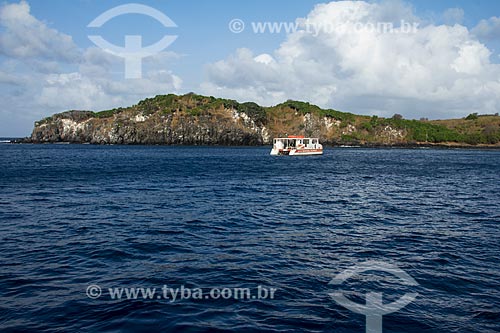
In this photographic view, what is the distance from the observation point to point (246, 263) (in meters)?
15.4

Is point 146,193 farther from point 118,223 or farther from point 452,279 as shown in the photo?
point 452,279

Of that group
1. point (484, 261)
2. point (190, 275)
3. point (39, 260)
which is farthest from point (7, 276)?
point (484, 261)

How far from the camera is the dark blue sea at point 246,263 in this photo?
10914mm

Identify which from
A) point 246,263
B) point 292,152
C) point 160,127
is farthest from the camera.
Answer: point 160,127

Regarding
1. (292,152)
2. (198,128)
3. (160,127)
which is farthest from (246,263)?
(160,127)

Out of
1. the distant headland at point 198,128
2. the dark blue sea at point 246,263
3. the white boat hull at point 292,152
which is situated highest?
the distant headland at point 198,128

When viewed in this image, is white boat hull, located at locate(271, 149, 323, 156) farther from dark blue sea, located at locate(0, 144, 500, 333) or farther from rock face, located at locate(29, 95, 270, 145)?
rock face, located at locate(29, 95, 270, 145)

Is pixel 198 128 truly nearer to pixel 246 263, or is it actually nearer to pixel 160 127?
pixel 160 127

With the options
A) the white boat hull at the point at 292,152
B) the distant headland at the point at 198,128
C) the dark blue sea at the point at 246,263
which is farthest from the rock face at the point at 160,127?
the dark blue sea at the point at 246,263

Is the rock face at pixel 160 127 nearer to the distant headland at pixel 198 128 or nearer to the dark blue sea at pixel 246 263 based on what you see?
the distant headland at pixel 198 128

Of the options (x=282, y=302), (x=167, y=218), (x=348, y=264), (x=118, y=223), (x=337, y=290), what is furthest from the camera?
(x=167, y=218)

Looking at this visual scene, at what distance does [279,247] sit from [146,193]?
65.5ft

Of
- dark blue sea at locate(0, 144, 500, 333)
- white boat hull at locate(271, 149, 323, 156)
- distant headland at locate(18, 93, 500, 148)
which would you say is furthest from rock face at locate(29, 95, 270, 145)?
dark blue sea at locate(0, 144, 500, 333)

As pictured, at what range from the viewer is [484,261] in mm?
16078
